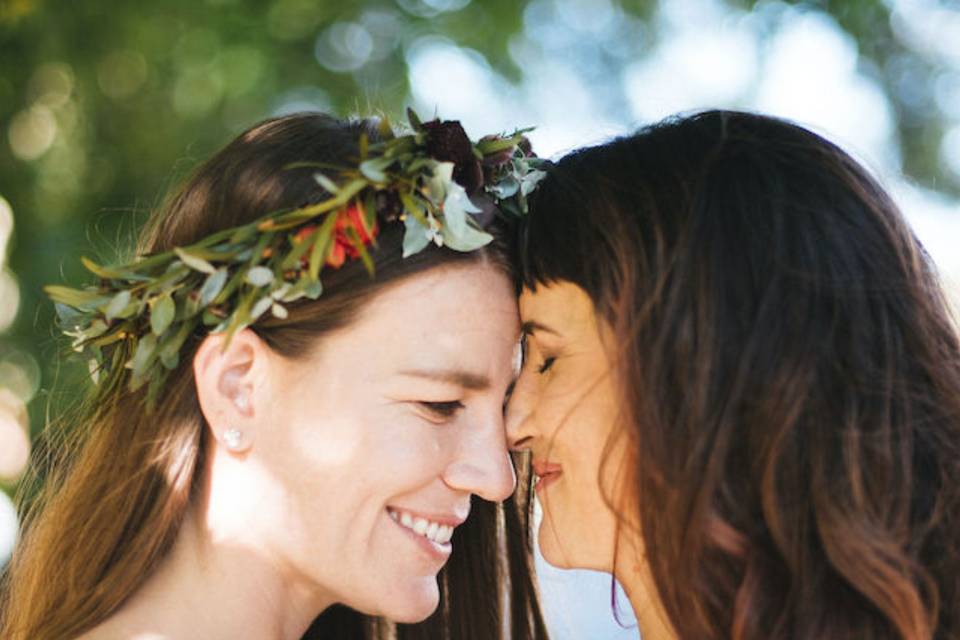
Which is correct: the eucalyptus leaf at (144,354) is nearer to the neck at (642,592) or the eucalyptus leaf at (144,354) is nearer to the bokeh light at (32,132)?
the neck at (642,592)

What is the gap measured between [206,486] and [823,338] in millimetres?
1476

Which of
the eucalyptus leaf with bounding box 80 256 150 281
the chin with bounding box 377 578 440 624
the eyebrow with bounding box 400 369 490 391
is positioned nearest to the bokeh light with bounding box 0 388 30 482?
the eucalyptus leaf with bounding box 80 256 150 281

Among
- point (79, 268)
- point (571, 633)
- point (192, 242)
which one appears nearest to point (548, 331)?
point (192, 242)

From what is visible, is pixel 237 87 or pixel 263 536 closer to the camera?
pixel 263 536

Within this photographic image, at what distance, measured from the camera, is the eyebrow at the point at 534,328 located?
309cm

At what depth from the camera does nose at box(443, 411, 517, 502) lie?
3.16m

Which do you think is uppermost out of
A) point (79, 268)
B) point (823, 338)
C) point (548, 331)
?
point (79, 268)

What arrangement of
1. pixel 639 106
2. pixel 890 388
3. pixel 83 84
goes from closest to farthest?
pixel 890 388, pixel 83 84, pixel 639 106

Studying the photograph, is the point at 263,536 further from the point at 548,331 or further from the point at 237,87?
the point at 237,87

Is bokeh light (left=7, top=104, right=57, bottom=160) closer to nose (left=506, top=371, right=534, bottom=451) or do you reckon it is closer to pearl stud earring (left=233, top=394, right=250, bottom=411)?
pearl stud earring (left=233, top=394, right=250, bottom=411)

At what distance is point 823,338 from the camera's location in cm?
269

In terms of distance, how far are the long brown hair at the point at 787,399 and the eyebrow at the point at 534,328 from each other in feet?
0.72

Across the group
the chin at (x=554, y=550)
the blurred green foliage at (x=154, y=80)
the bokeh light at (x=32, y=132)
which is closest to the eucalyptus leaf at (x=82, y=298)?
the chin at (x=554, y=550)

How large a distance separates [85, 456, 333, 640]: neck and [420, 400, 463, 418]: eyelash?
48 cm
